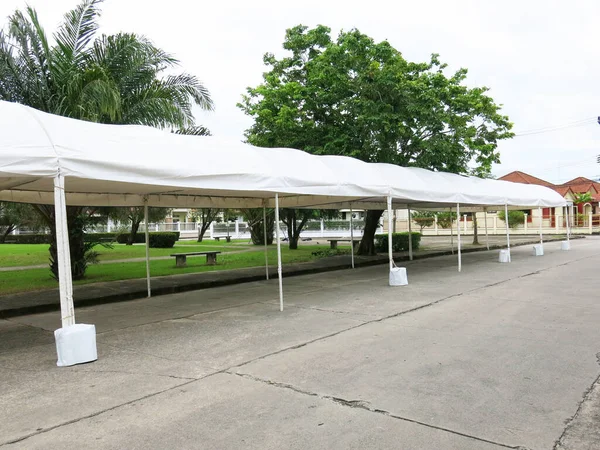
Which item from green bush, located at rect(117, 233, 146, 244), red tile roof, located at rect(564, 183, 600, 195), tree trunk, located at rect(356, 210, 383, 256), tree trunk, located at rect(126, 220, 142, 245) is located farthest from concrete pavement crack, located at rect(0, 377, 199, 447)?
red tile roof, located at rect(564, 183, 600, 195)

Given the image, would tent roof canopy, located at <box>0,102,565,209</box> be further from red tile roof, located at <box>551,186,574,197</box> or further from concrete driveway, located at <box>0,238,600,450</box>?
red tile roof, located at <box>551,186,574,197</box>

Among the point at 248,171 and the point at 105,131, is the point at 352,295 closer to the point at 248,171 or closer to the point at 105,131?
the point at 248,171

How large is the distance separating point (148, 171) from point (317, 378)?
358 centimetres

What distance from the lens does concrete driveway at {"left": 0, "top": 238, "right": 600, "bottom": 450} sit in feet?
11.7

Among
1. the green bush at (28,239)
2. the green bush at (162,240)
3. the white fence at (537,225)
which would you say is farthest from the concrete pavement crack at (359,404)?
the green bush at (28,239)

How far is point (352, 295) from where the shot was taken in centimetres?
1009

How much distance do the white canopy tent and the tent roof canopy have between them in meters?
0.01

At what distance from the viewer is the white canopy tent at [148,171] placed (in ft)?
17.7

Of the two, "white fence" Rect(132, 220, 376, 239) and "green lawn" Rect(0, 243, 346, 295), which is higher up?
"white fence" Rect(132, 220, 376, 239)

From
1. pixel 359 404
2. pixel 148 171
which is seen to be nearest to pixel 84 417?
pixel 359 404

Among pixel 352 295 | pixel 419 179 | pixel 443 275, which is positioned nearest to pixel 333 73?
pixel 419 179

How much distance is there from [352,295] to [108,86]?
6.89 m

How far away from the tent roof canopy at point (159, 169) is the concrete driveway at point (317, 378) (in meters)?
2.31

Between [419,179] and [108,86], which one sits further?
[419,179]
